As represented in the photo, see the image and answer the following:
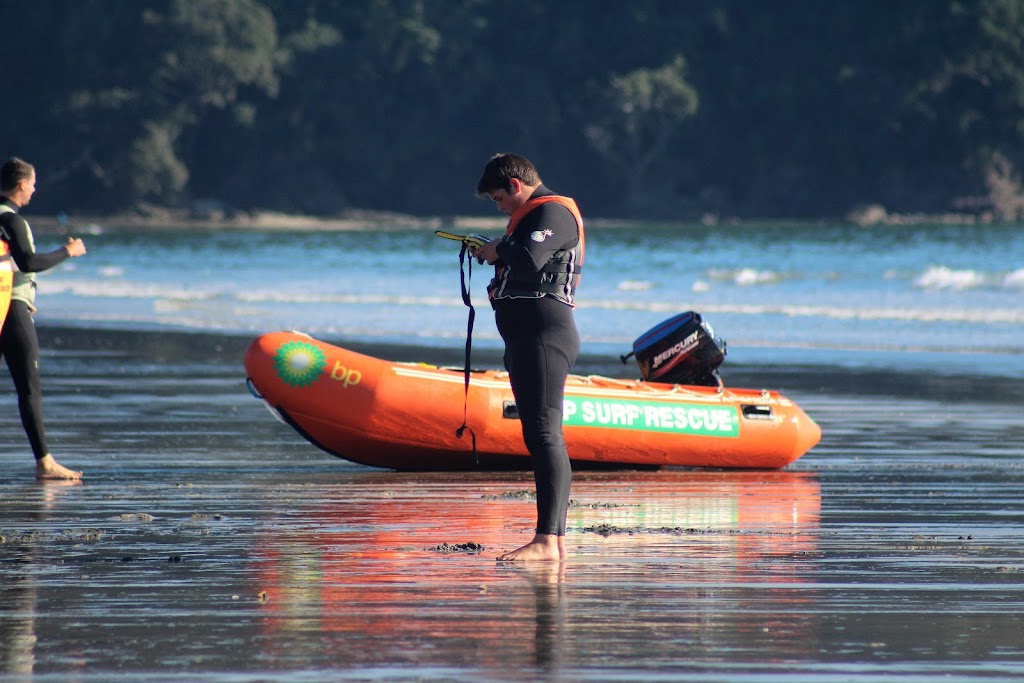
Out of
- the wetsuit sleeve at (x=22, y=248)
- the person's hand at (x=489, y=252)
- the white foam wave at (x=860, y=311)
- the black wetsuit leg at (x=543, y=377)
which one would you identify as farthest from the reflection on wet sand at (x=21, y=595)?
the white foam wave at (x=860, y=311)

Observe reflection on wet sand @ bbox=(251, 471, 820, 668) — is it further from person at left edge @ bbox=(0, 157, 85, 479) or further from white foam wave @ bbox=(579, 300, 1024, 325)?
white foam wave @ bbox=(579, 300, 1024, 325)

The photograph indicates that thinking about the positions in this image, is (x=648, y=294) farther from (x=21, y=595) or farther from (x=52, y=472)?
(x=21, y=595)

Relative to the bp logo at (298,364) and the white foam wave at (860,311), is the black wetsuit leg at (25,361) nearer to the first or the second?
the bp logo at (298,364)

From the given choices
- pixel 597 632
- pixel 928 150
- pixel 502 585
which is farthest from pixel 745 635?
pixel 928 150

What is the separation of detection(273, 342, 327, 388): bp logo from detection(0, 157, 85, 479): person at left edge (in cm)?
113

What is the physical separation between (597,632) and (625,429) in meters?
4.13

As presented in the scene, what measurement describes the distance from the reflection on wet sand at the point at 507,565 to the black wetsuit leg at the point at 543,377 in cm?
24

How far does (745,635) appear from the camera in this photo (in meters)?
5.19

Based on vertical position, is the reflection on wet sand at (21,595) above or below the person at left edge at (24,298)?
below

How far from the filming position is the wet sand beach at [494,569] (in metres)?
4.90

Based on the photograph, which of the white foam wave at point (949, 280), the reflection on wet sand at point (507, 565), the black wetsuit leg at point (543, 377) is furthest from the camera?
the white foam wave at point (949, 280)

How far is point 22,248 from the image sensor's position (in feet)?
27.5

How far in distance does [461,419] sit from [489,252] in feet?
8.85

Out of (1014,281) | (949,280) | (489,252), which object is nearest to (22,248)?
(489,252)
